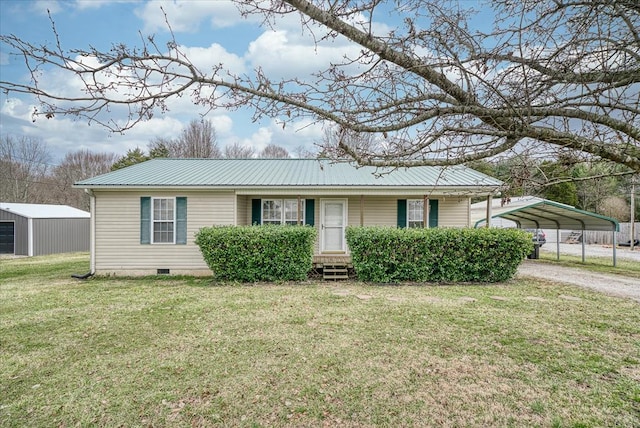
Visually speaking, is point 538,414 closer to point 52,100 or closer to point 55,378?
point 52,100

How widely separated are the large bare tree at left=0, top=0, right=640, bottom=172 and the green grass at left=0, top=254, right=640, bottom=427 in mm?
2438

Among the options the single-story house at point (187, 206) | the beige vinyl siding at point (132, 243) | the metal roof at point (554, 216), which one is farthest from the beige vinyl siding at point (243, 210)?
the metal roof at point (554, 216)

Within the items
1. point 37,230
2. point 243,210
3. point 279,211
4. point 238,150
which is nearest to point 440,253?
point 279,211

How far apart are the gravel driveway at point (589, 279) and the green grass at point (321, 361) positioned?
1.47 metres

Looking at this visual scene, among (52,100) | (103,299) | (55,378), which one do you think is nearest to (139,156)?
(103,299)

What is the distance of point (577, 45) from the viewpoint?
262cm

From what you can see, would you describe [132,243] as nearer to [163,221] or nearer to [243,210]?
[163,221]

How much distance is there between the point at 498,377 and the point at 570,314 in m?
3.63

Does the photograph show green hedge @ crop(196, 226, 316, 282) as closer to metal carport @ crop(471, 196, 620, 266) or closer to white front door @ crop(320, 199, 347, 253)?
white front door @ crop(320, 199, 347, 253)

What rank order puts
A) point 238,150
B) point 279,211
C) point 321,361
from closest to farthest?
point 321,361 < point 279,211 < point 238,150

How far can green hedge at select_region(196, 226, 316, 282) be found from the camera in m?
9.40

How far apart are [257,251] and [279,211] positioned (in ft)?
9.01

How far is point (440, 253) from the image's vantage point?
930 cm

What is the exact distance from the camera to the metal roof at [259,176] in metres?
10.6
